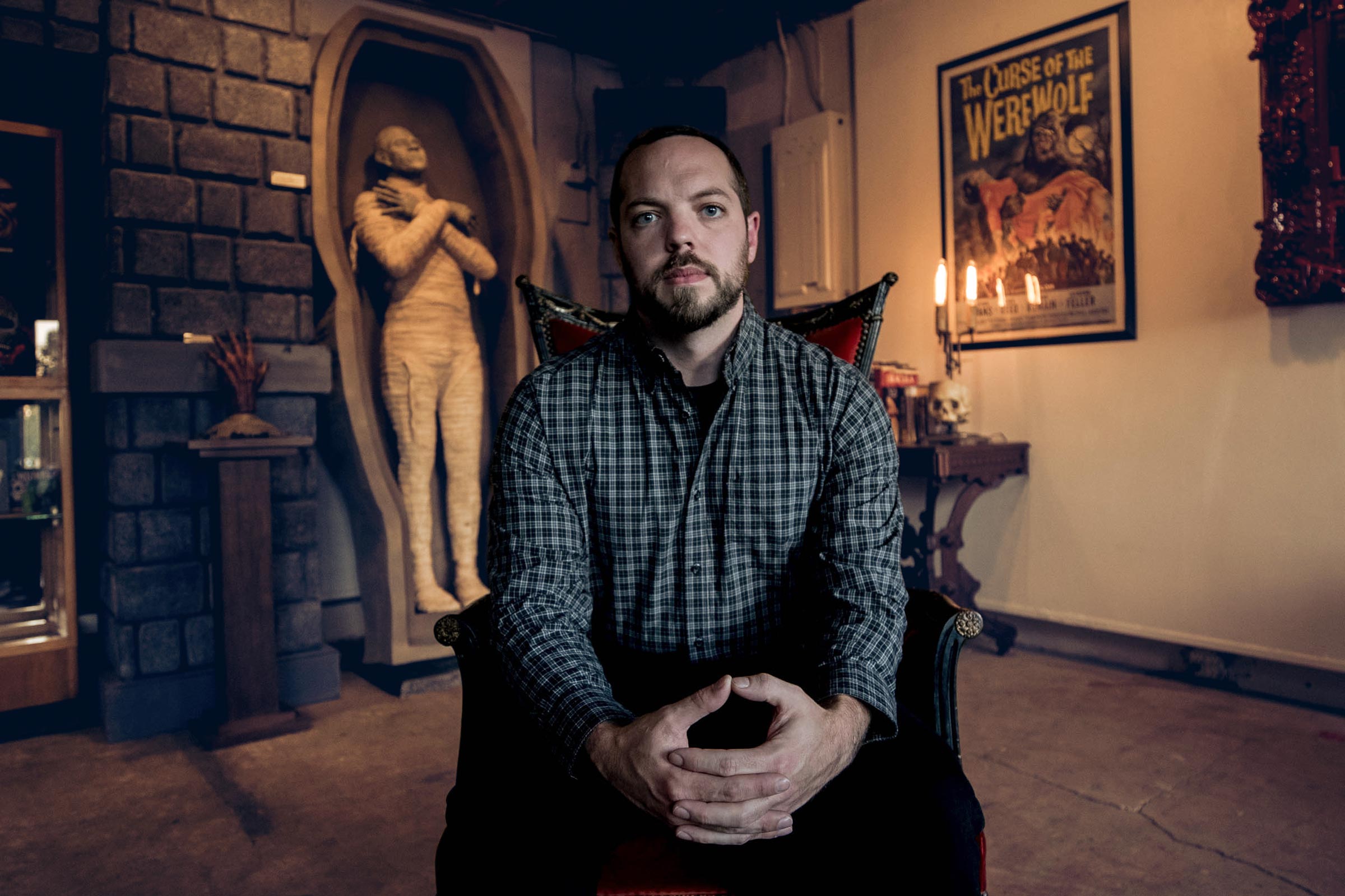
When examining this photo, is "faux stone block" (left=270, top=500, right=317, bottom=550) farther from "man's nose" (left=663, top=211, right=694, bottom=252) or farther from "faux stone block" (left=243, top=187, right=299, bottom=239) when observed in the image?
"man's nose" (left=663, top=211, right=694, bottom=252)

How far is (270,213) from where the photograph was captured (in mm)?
2986

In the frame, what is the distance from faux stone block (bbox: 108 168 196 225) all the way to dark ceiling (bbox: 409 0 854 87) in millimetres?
1561

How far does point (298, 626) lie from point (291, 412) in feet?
2.34

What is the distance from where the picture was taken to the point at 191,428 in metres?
2.86

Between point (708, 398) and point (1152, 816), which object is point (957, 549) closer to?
point (1152, 816)

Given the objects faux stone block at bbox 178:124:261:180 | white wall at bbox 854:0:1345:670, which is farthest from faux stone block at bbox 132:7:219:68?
white wall at bbox 854:0:1345:670

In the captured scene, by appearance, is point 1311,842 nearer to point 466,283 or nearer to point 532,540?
point 532,540

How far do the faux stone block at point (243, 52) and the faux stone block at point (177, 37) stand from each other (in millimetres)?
31

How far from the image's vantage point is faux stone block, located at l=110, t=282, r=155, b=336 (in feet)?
8.93

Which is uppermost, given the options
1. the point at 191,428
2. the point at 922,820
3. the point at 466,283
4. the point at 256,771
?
the point at 466,283

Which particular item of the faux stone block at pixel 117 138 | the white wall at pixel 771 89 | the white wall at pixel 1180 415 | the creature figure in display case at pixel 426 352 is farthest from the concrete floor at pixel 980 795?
the white wall at pixel 771 89

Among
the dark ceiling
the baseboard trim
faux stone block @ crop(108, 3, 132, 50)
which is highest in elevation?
the dark ceiling

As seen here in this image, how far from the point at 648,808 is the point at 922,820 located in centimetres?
30

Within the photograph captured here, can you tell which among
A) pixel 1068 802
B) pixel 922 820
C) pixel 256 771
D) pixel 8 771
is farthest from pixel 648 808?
pixel 8 771
